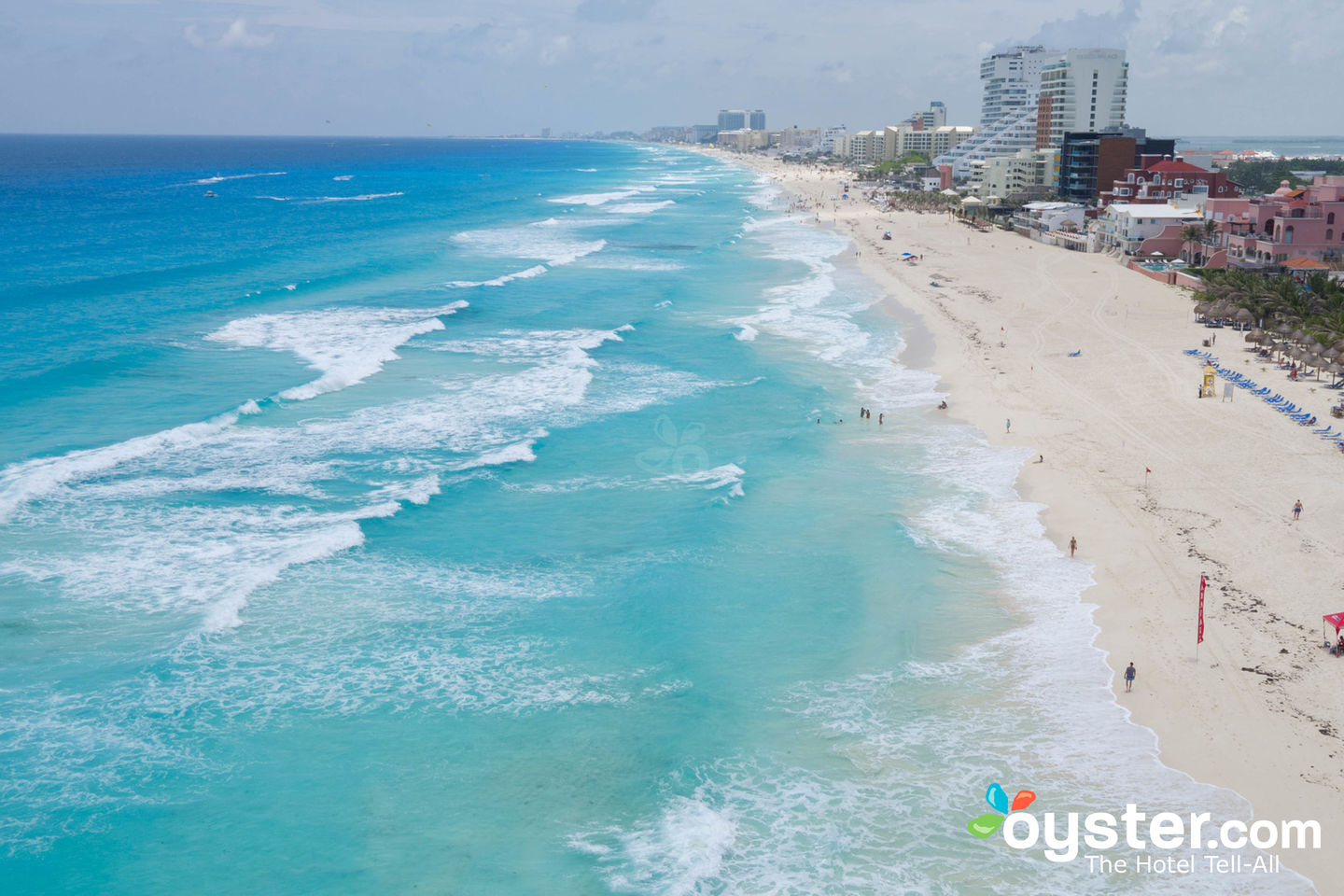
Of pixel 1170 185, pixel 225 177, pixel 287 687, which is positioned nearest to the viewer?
pixel 287 687

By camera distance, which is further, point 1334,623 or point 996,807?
point 1334,623

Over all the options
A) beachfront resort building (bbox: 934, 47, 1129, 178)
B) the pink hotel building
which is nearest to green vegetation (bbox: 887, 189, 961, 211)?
beachfront resort building (bbox: 934, 47, 1129, 178)

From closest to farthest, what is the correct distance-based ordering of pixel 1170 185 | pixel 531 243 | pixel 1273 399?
1. pixel 1273 399
2. pixel 1170 185
3. pixel 531 243

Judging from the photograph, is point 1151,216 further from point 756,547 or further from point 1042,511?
point 756,547

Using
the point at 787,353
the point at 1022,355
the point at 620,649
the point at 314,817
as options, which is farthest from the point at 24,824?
the point at 1022,355

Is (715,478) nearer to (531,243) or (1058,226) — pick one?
(531,243)

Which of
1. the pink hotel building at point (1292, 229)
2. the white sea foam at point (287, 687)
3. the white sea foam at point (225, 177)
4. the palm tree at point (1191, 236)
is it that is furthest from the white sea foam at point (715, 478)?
the white sea foam at point (225, 177)

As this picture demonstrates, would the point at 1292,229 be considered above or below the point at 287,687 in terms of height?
above

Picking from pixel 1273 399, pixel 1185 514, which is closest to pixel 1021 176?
pixel 1273 399
